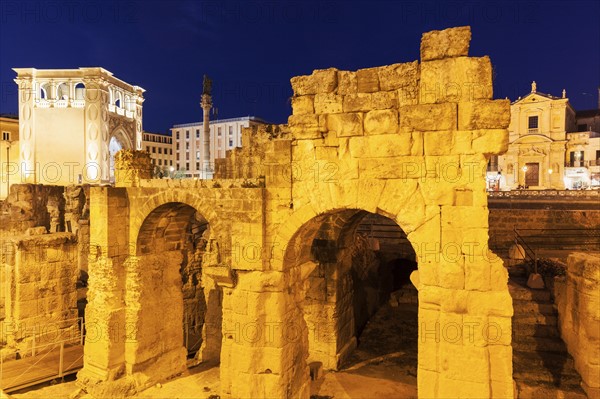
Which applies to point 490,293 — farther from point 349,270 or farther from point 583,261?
point 349,270

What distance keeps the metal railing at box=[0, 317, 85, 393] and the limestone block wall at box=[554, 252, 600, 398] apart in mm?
10287

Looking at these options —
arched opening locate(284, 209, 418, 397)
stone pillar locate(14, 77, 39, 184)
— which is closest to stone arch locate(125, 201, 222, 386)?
arched opening locate(284, 209, 418, 397)

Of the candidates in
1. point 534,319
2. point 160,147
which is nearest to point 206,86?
point 160,147

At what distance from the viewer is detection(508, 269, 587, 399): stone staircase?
7328 millimetres

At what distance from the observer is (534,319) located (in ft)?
28.6

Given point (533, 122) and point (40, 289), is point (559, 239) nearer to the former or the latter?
point (40, 289)

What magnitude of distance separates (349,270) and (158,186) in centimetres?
501

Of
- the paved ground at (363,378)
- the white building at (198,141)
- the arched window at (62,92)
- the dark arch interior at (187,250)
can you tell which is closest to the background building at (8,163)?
the arched window at (62,92)

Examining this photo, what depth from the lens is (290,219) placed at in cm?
580

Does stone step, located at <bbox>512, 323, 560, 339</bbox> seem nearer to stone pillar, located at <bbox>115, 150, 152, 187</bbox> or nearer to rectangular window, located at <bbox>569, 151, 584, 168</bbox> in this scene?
stone pillar, located at <bbox>115, 150, 152, 187</bbox>

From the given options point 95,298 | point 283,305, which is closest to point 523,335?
point 283,305

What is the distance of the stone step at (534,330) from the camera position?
849 centimetres

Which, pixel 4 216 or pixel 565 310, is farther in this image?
pixel 4 216

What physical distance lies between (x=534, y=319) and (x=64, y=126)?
37.4 meters
